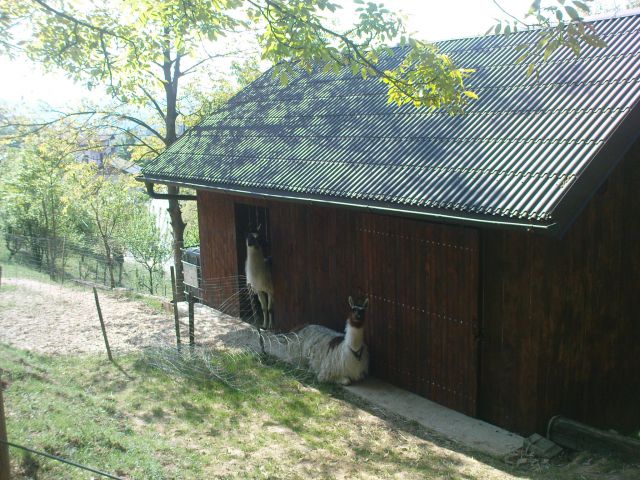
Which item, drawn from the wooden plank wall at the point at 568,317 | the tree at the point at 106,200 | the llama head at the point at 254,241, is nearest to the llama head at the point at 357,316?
the wooden plank wall at the point at 568,317

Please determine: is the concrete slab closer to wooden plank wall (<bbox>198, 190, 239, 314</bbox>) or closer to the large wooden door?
the large wooden door

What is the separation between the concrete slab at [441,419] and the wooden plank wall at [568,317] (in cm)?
22

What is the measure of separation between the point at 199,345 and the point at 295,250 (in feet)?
7.13

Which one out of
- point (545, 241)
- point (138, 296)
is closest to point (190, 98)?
point (138, 296)

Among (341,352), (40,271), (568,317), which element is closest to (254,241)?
(341,352)

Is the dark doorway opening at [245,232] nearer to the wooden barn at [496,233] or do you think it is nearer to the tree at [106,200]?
the wooden barn at [496,233]

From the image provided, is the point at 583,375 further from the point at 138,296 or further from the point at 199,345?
the point at 138,296

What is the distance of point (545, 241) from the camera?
6.75 meters

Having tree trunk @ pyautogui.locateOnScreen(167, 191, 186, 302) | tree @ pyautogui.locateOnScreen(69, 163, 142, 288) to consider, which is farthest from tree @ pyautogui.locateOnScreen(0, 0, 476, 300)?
tree @ pyautogui.locateOnScreen(69, 163, 142, 288)

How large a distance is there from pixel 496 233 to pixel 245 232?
6167 millimetres

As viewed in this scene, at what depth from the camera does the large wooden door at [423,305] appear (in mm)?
7562

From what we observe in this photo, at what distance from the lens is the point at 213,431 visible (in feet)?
22.8

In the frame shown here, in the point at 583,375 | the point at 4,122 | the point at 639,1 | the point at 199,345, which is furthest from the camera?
the point at 639,1

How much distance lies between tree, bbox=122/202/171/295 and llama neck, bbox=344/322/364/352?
959 inches
